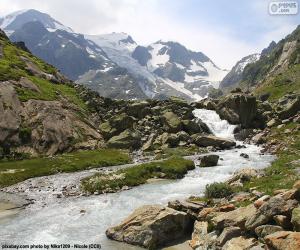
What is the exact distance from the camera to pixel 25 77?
10094cm

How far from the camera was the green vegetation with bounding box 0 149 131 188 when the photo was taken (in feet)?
193

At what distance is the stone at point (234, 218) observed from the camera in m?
25.5

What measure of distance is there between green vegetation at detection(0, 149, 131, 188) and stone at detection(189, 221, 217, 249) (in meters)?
33.7

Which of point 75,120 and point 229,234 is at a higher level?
point 75,120

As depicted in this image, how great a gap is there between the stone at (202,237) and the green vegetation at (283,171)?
6.81 m

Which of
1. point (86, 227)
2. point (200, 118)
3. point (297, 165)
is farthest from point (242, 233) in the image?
point (200, 118)

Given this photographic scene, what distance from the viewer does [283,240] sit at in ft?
68.4

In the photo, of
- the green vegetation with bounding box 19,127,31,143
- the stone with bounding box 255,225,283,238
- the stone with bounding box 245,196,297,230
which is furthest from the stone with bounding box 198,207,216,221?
the green vegetation with bounding box 19,127,31,143

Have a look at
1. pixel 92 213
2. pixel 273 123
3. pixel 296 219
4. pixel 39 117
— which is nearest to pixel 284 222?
pixel 296 219

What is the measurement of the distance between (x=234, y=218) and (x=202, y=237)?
2.69 metres

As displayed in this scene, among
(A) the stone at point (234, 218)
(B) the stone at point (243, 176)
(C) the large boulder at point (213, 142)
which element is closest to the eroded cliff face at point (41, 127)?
(C) the large boulder at point (213, 142)

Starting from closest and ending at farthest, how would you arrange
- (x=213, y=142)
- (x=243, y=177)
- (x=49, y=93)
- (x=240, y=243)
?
(x=240, y=243) < (x=243, y=177) < (x=213, y=142) < (x=49, y=93)

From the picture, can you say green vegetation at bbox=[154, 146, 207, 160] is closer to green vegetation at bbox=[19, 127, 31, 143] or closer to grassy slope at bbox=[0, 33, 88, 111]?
green vegetation at bbox=[19, 127, 31, 143]

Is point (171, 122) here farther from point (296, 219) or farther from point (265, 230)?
point (296, 219)
